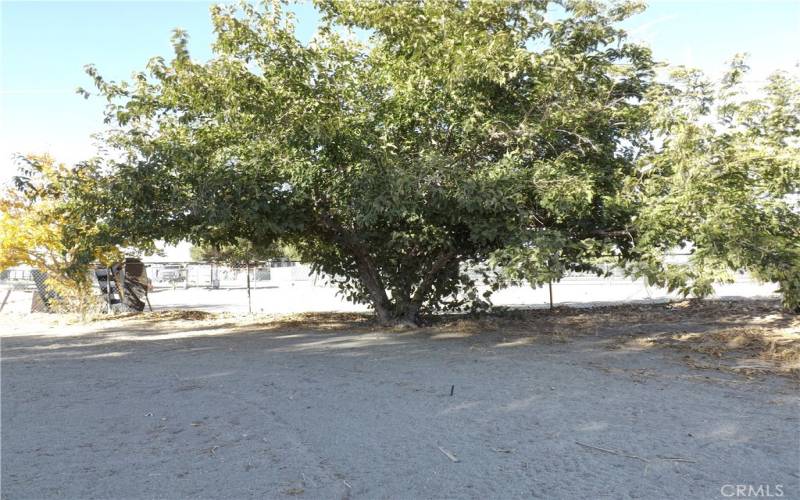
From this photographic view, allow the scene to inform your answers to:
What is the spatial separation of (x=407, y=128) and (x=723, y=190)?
15.4 ft

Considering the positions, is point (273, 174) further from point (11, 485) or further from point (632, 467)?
point (632, 467)

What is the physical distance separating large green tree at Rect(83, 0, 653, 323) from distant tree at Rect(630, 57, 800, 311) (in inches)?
26.6

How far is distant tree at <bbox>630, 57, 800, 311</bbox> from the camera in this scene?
20.5 ft

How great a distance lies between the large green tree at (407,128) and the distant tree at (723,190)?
2.21 feet

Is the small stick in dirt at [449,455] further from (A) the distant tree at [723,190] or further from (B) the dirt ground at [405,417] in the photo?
(A) the distant tree at [723,190]

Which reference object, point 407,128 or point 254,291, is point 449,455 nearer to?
point 407,128

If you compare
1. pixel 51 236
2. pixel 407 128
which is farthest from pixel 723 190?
pixel 51 236

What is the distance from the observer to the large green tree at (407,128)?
25.1 feet

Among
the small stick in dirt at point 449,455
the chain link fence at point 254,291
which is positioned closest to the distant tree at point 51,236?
the chain link fence at point 254,291

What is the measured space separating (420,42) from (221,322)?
802cm

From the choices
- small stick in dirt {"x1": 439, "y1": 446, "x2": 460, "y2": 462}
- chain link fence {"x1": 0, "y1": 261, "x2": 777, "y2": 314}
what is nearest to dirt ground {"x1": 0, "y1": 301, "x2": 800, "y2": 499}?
small stick in dirt {"x1": 439, "y1": 446, "x2": 460, "y2": 462}

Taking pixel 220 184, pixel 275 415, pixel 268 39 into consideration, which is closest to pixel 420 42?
pixel 268 39

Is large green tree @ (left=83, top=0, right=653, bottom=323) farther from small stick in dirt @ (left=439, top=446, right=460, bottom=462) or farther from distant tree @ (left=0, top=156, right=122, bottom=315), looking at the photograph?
small stick in dirt @ (left=439, top=446, right=460, bottom=462)

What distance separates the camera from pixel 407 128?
8.96 m
